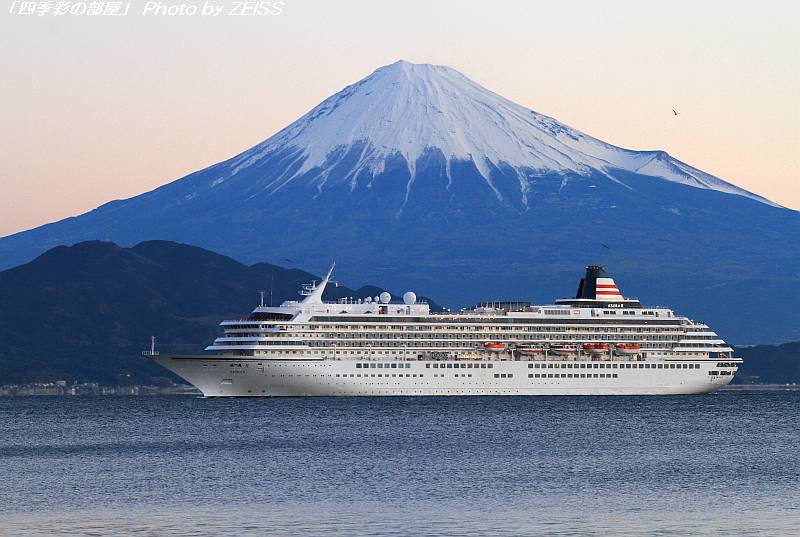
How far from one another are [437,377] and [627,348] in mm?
12989

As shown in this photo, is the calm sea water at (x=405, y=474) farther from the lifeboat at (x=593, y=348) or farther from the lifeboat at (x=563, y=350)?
the lifeboat at (x=593, y=348)

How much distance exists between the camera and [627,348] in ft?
331

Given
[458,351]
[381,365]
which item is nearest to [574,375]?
[458,351]

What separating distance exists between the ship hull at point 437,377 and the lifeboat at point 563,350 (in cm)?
75

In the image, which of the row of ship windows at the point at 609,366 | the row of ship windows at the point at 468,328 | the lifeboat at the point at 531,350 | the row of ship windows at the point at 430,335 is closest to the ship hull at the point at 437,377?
the row of ship windows at the point at 609,366

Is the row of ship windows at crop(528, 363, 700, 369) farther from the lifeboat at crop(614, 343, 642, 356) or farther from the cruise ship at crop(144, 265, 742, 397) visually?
the lifeboat at crop(614, 343, 642, 356)

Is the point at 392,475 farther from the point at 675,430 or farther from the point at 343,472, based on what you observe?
the point at 675,430

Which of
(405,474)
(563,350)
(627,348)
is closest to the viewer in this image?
(405,474)

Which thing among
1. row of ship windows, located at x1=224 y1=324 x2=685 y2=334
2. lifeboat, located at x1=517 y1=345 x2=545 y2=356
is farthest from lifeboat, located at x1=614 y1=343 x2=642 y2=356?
lifeboat, located at x1=517 y1=345 x2=545 y2=356

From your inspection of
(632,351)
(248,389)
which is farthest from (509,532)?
(632,351)

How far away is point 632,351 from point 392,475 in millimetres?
54897

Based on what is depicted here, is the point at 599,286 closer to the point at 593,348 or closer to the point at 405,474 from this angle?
the point at 593,348

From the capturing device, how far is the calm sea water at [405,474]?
122 ft

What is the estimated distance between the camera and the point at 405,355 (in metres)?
96.1
